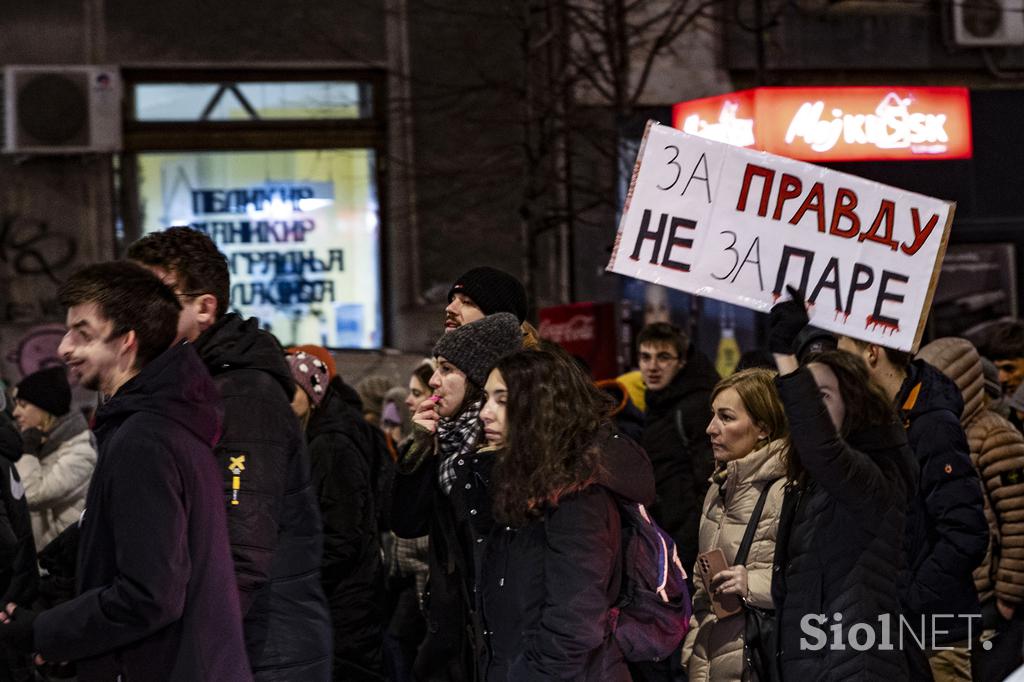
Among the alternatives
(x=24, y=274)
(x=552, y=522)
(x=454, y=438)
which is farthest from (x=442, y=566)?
(x=24, y=274)

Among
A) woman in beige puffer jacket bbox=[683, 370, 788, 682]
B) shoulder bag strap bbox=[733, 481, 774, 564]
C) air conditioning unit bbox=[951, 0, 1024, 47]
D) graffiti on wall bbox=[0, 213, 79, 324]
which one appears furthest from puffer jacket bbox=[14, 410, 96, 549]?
air conditioning unit bbox=[951, 0, 1024, 47]

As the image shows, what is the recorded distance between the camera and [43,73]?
13.5 metres

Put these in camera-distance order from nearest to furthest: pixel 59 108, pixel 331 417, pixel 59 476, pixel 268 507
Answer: pixel 268 507 → pixel 331 417 → pixel 59 476 → pixel 59 108

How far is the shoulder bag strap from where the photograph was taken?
5.24m

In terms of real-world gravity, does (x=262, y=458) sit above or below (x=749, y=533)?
above

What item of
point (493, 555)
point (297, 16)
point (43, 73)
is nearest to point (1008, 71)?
point (297, 16)

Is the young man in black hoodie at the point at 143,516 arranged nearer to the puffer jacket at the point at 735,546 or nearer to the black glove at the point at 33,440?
the puffer jacket at the point at 735,546

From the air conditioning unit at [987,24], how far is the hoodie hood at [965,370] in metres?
9.35

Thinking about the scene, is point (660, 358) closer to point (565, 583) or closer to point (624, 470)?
point (624, 470)

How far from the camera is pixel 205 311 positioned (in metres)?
4.36

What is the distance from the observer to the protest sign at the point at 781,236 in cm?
516

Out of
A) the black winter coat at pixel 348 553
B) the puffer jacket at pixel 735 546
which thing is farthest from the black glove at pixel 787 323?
the black winter coat at pixel 348 553

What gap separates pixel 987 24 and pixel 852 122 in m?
4.96

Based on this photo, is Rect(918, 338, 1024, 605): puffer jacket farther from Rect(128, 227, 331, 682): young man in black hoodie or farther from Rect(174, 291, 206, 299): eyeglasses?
Rect(174, 291, 206, 299): eyeglasses
